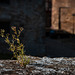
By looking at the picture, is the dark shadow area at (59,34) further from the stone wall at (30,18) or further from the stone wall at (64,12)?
the stone wall at (30,18)

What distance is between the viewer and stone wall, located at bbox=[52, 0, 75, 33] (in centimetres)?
1894

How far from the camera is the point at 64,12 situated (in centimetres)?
1895

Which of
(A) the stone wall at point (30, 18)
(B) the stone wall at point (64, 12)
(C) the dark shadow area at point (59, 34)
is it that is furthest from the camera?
(B) the stone wall at point (64, 12)

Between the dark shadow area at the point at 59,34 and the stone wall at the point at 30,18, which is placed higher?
the stone wall at the point at 30,18

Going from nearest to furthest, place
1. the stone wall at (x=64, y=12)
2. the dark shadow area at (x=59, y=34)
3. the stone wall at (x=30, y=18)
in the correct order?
the stone wall at (x=30, y=18), the dark shadow area at (x=59, y=34), the stone wall at (x=64, y=12)

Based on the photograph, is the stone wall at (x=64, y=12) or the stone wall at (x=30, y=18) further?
the stone wall at (x=64, y=12)

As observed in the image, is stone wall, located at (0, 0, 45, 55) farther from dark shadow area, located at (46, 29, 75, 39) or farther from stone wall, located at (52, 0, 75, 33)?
stone wall, located at (52, 0, 75, 33)

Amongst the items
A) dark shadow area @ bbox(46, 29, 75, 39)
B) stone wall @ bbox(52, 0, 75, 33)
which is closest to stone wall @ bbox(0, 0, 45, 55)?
dark shadow area @ bbox(46, 29, 75, 39)

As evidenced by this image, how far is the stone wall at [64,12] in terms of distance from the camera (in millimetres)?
18938

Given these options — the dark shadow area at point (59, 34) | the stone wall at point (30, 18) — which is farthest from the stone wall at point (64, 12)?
the stone wall at point (30, 18)

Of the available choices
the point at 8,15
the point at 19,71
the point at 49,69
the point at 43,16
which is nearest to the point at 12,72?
the point at 19,71

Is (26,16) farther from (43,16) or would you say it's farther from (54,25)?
(54,25)

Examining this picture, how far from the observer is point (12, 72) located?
87.6 inches

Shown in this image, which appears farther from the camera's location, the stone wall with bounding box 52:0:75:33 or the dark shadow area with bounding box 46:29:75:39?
the stone wall with bounding box 52:0:75:33
